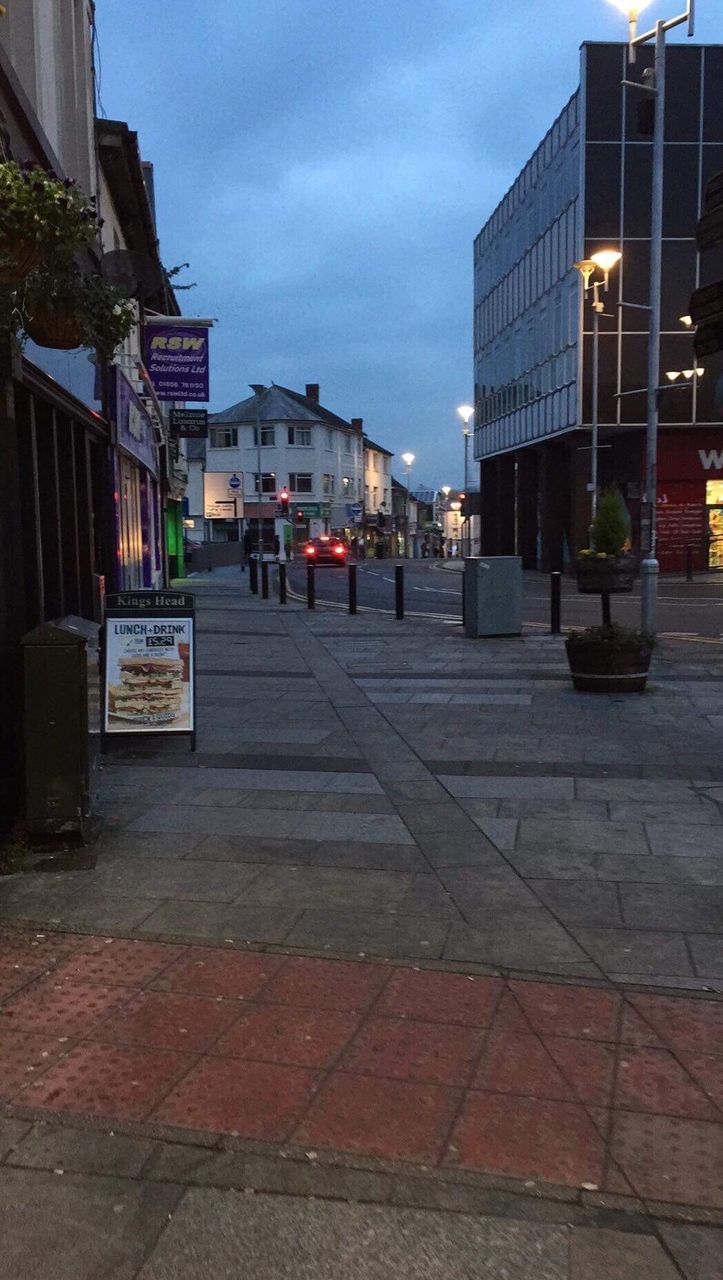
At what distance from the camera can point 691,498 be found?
3703 cm

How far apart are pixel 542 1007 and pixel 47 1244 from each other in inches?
73.4

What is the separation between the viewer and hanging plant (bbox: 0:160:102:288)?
4.76m

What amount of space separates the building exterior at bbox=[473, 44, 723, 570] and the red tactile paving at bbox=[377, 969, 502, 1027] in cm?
2907

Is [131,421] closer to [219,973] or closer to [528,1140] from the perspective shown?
[219,973]

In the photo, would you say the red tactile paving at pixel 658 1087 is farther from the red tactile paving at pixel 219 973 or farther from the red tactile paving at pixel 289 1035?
the red tactile paving at pixel 219 973

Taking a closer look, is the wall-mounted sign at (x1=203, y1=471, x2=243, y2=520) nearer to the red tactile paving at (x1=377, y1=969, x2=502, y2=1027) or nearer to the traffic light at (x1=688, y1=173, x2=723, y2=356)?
the traffic light at (x1=688, y1=173, x2=723, y2=356)

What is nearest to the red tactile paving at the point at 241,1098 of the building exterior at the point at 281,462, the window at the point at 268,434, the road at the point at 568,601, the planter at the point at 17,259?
the planter at the point at 17,259

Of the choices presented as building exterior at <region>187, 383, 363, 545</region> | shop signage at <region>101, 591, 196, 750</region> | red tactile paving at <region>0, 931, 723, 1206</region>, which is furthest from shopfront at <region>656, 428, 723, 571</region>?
building exterior at <region>187, 383, 363, 545</region>

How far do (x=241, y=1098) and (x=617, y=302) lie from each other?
34150 millimetres

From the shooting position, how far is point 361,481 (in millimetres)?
85875

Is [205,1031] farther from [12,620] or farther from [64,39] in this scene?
[64,39]

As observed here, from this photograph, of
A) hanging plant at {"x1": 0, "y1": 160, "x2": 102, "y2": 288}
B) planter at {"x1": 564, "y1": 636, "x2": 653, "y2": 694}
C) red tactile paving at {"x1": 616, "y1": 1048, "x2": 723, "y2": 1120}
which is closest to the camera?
red tactile paving at {"x1": 616, "y1": 1048, "x2": 723, "y2": 1120}

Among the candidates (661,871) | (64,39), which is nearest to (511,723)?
(661,871)

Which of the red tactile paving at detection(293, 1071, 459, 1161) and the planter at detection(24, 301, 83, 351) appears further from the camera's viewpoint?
the planter at detection(24, 301, 83, 351)
